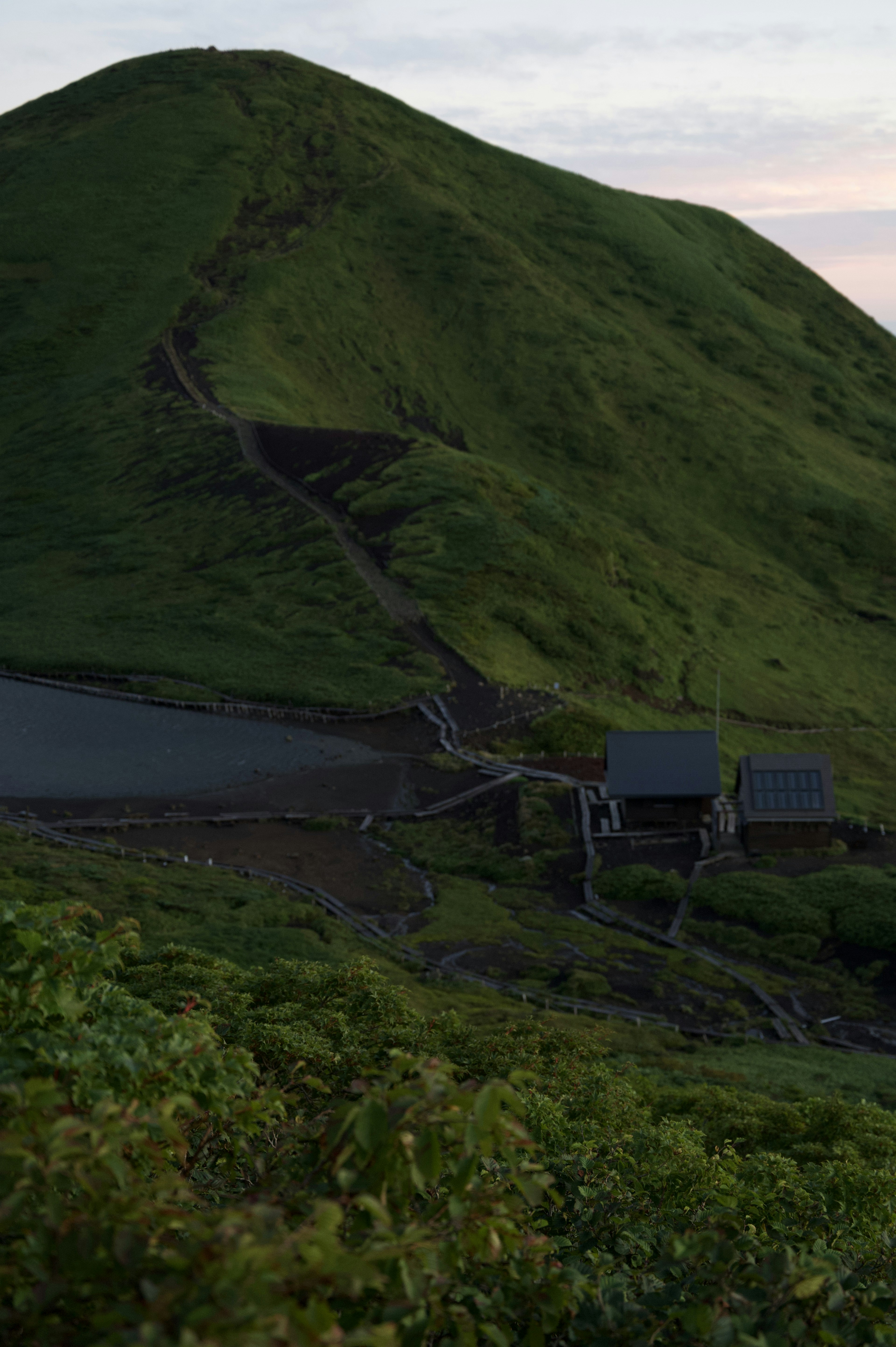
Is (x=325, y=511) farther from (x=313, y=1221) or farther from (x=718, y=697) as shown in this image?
(x=313, y=1221)

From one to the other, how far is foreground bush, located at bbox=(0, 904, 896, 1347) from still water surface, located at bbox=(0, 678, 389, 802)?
58036 mm

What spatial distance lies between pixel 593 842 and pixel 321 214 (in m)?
167

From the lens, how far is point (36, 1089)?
5.76m

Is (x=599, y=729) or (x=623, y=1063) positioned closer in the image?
(x=623, y=1063)

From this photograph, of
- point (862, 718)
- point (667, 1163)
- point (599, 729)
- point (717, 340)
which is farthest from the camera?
point (717, 340)

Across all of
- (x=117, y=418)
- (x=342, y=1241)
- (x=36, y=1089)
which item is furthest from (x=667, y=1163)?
(x=117, y=418)

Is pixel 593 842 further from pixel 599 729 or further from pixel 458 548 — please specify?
pixel 458 548

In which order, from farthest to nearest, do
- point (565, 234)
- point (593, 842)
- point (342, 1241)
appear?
1. point (565, 234)
2. point (593, 842)
3. point (342, 1241)

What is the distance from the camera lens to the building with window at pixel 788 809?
54.2 metres

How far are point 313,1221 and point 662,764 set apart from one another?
175 ft

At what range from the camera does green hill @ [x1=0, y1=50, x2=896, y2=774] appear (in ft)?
321

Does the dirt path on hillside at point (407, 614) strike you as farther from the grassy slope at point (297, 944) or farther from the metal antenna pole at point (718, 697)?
the grassy slope at point (297, 944)

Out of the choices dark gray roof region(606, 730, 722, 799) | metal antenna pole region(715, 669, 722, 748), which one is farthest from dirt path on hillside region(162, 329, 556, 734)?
dark gray roof region(606, 730, 722, 799)

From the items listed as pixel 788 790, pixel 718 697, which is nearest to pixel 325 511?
pixel 718 697
